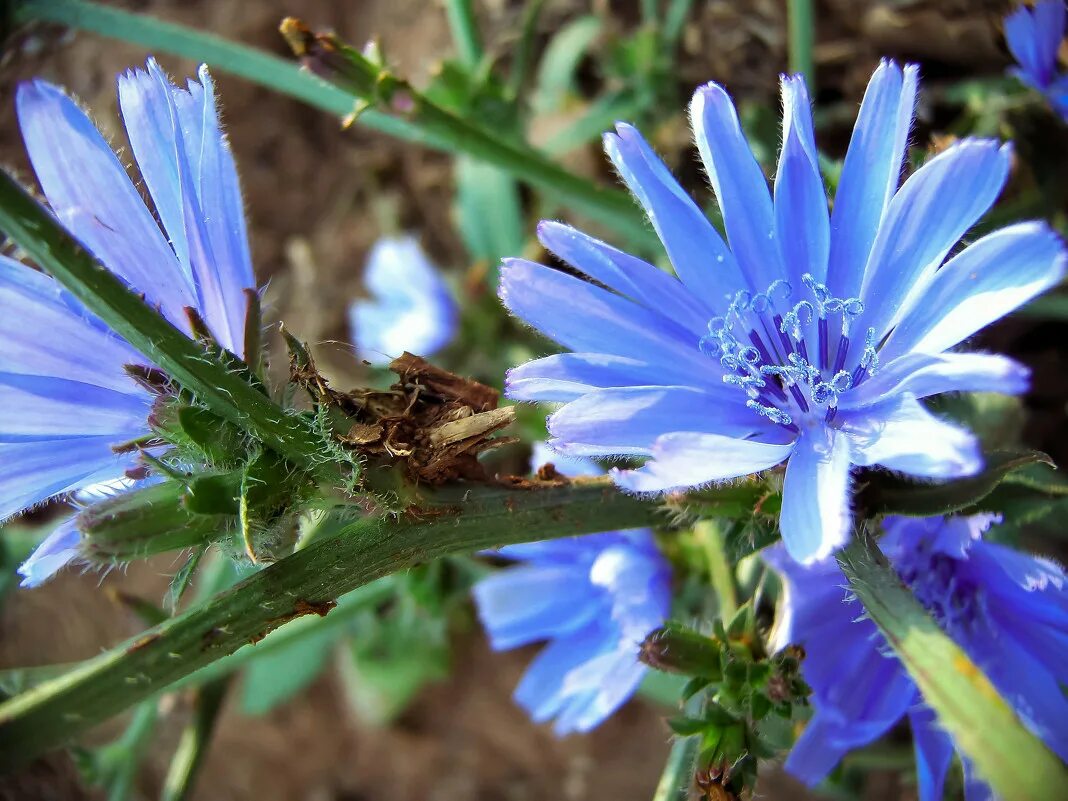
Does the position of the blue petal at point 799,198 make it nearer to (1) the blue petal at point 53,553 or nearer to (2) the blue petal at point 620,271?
(2) the blue petal at point 620,271

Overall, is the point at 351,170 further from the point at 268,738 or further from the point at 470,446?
the point at 470,446

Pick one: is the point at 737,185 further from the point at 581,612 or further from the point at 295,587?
the point at 581,612

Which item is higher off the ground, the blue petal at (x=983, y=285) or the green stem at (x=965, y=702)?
the blue petal at (x=983, y=285)

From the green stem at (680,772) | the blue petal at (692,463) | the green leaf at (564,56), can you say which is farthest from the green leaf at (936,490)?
the green leaf at (564,56)

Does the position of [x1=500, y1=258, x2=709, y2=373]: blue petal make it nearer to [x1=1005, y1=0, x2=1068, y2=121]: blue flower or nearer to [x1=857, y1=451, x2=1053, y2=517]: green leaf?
[x1=857, y1=451, x2=1053, y2=517]: green leaf

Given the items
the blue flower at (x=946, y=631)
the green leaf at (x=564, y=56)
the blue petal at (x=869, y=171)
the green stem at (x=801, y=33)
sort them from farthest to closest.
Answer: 1. the green leaf at (x=564, y=56)
2. the green stem at (x=801, y=33)
3. the blue flower at (x=946, y=631)
4. the blue petal at (x=869, y=171)
